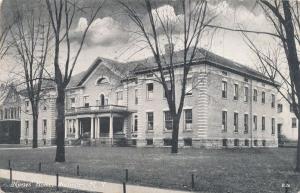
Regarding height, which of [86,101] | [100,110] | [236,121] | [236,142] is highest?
→ [86,101]

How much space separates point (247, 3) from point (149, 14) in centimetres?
768

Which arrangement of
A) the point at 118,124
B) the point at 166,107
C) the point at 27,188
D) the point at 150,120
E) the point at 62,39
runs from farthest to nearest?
1. the point at 118,124
2. the point at 150,120
3. the point at 166,107
4. the point at 62,39
5. the point at 27,188

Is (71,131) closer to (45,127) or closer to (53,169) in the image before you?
(45,127)

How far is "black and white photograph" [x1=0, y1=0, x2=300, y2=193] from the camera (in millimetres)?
11391

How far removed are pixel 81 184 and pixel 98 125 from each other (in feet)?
86.4

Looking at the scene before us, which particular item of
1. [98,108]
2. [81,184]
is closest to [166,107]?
[98,108]

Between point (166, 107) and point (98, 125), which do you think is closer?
point (166, 107)

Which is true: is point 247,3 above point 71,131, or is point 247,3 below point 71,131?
above

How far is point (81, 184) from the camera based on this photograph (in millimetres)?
10430

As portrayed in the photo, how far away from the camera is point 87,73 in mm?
36938

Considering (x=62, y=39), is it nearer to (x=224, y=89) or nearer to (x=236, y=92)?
(x=224, y=89)

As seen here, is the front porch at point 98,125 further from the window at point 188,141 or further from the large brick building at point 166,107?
the window at point 188,141

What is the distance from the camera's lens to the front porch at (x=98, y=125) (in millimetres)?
35156

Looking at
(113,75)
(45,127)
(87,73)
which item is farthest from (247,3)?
(45,127)
